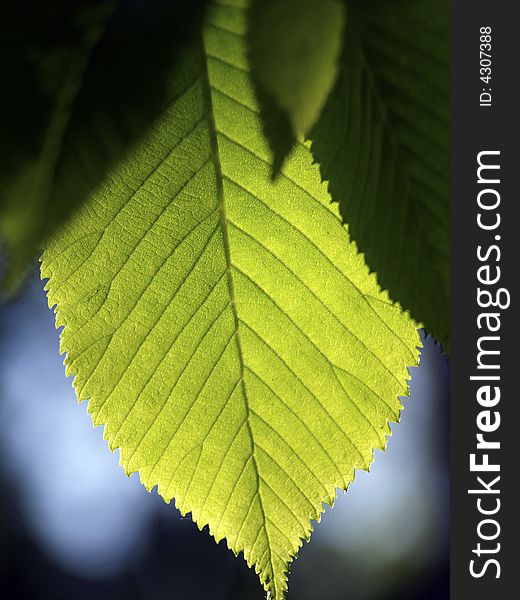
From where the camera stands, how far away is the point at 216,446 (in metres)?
0.92

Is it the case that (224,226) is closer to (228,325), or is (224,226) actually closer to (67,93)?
(228,325)

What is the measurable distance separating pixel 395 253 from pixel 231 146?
21 cm

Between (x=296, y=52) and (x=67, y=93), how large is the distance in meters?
0.29

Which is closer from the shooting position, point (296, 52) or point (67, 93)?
point (296, 52)

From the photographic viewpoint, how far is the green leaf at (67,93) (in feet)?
1.70

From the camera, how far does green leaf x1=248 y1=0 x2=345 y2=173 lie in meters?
0.35

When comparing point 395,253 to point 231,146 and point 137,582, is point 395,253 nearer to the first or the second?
point 231,146

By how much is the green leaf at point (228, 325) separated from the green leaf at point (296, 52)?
36 centimetres

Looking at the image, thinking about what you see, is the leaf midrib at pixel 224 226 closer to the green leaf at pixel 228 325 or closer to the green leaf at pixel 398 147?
the green leaf at pixel 228 325

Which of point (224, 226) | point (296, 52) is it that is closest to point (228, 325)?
point (224, 226)

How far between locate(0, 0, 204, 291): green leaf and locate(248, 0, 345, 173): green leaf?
190 mm

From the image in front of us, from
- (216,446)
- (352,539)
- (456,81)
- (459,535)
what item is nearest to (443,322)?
(456,81)

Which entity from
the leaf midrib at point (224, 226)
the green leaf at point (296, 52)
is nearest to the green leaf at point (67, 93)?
the leaf midrib at point (224, 226)

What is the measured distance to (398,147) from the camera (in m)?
0.67
